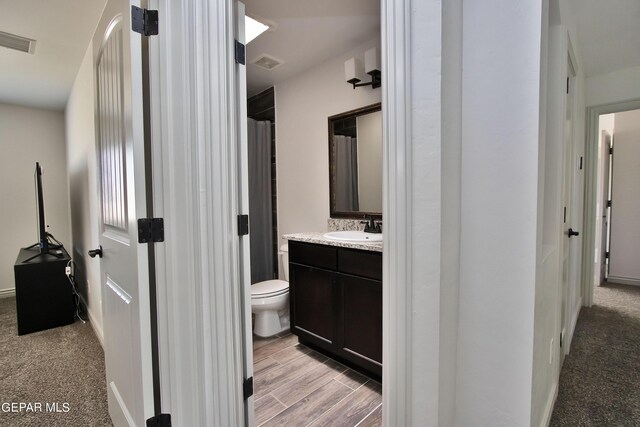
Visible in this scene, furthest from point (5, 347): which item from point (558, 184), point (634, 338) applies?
point (634, 338)

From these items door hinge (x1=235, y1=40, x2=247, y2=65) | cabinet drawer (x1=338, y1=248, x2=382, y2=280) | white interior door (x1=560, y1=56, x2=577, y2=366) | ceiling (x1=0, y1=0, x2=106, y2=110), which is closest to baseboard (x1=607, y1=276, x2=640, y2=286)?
white interior door (x1=560, y1=56, x2=577, y2=366)

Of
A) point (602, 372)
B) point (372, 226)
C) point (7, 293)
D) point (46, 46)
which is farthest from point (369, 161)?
point (7, 293)

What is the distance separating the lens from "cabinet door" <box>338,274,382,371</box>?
1.72m

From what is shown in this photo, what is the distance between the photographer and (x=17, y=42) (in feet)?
7.07

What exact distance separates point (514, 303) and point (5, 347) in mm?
3645

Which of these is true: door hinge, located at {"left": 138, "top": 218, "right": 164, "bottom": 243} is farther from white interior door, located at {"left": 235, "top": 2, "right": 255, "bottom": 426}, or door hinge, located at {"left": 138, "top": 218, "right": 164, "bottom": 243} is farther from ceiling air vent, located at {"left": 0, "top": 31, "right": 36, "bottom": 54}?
ceiling air vent, located at {"left": 0, "top": 31, "right": 36, "bottom": 54}

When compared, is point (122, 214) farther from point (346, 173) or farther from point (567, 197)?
point (567, 197)

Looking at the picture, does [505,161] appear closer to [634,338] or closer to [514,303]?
[514,303]

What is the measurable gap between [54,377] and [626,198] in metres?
6.07

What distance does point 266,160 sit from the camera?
318 cm

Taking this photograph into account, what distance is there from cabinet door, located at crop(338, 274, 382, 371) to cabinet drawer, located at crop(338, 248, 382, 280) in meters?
0.04

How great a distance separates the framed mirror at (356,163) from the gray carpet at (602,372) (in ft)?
5.13

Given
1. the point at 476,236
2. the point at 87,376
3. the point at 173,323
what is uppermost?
the point at 476,236

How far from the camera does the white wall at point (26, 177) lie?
11.7 feet
